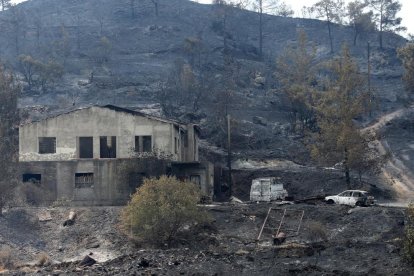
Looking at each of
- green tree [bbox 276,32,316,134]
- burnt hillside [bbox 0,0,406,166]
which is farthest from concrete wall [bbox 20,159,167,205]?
green tree [bbox 276,32,316,134]

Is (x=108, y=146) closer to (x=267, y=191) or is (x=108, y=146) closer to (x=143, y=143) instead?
(x=143, y=143)

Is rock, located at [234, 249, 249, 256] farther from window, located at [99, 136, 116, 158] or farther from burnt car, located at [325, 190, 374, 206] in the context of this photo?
window, located at [99, 136, 116, 158]

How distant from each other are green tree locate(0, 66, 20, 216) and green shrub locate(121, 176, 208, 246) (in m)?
9.66

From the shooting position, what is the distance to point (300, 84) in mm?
86875

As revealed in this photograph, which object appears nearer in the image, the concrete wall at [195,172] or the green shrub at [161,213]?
the green shrub at [161,213]

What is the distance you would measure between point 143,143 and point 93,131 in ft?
12.2

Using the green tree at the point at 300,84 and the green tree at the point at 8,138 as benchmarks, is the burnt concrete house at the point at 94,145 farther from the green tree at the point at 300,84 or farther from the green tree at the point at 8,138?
the green tree at the point at 300,84

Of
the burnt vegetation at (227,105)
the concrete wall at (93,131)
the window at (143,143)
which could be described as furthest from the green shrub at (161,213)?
the concrete wall at (93,131)

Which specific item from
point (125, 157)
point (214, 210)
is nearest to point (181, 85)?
point (125, 157)

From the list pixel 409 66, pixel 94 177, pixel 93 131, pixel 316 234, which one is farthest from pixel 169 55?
pixel 316 234

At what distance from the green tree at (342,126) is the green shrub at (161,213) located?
1694 centimetres

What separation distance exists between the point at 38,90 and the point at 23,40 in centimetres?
2534

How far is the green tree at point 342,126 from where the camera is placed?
5488 cm

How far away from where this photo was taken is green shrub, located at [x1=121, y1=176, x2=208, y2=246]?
40125 millimetres
